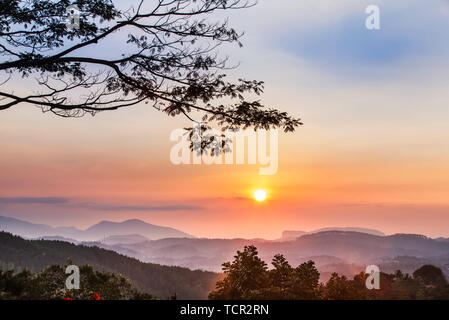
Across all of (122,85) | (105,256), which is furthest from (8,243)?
(122,85)

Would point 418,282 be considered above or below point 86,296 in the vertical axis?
above

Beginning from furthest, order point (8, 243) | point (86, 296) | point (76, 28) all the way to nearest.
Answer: point (8, 243) < point (76, 28) < point (86, 296)

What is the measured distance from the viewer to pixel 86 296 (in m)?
7.97

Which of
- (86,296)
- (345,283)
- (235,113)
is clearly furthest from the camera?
(235,113)

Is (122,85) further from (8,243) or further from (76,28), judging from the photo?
(8,243)

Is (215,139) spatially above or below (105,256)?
above

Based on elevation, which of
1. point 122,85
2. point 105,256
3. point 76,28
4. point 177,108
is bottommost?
point 105,256

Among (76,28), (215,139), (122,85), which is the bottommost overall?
(215,139)

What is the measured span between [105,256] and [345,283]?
289ft

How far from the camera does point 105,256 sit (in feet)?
288
